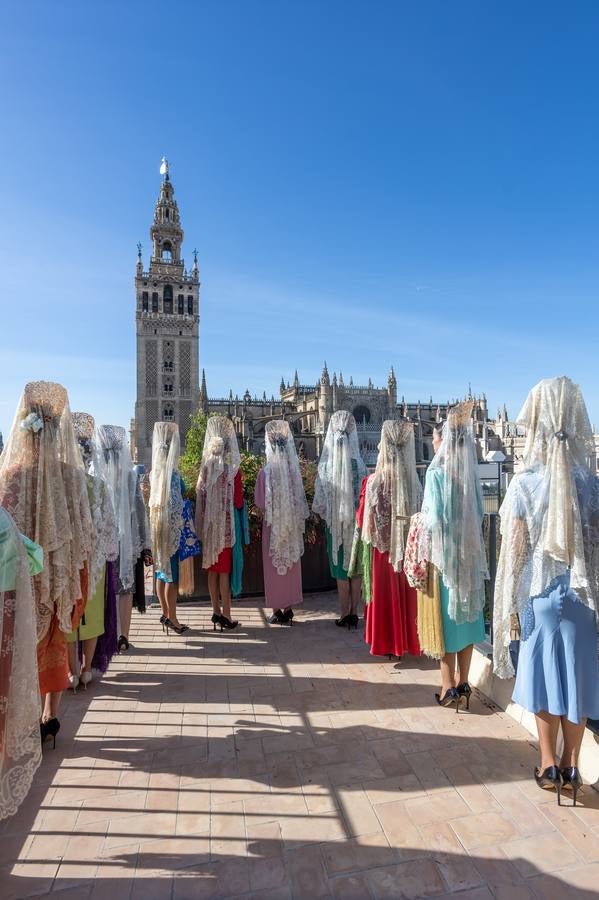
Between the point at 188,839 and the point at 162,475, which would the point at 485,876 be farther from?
the point at 162,475

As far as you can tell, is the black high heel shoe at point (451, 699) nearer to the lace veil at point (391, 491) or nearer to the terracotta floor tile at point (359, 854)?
the lace veil at point (391, 491)

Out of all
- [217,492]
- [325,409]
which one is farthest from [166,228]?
[217,492]

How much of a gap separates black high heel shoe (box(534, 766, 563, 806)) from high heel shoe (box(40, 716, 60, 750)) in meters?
2.90

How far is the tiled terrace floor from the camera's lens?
2125 mm

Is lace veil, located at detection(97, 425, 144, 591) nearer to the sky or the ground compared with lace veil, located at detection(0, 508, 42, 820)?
nearer to the sky

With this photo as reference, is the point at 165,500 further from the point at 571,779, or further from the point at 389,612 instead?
the point at 571,779

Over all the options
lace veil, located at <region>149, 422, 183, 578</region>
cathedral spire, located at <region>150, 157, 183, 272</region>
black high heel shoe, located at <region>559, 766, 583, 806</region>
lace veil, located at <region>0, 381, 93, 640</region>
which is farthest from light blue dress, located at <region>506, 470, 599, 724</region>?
cathedral spire, located at <region>150, 157, 183, 272</region>

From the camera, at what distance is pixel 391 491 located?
4.53m

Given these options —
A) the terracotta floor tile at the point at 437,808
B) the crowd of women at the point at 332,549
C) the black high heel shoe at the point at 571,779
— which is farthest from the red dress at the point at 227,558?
the black high heel shoe at the point at 571,779

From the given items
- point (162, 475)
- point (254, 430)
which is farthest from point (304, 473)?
point (254, 430)

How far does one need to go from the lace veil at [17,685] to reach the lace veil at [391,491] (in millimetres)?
2988

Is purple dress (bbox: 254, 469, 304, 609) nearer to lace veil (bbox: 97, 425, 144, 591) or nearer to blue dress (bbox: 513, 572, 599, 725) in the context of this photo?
lace veil (bbox: 97, 425, 144, 591)

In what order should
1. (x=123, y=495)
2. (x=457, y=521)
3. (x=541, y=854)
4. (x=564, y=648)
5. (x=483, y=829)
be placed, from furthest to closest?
(x=123, y=495) → (x=457, y=521) → (x=564, y=648) → (x=483, y=829) → (x=541, y=854)

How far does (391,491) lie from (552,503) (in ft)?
6.92
